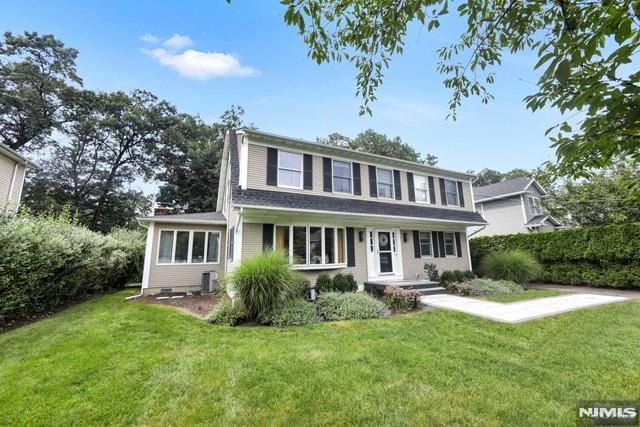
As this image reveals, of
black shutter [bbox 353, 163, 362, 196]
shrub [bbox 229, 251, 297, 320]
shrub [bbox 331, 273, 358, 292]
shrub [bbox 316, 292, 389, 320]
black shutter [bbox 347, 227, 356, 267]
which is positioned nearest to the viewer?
shrub [bbox 229, 251, 297, 320]

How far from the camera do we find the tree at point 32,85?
18.3 m

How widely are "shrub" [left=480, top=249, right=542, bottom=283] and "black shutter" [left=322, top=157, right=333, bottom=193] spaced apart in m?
8.53

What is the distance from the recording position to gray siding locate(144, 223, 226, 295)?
35.0 ft

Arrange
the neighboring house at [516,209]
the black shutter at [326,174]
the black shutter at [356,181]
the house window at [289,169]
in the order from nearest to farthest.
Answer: the house window at [289,169] → the black shutter at [326,174] → the black shutter at [356,181] → the neighboring house at [516,209]

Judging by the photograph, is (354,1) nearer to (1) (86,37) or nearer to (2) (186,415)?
(2) (186,415)

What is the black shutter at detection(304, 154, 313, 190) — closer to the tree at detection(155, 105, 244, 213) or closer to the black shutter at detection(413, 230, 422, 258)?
the black shutter at detection(413, 230, 422, 258)

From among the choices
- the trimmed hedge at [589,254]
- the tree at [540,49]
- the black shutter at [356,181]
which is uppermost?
the black shutter at [356,181]

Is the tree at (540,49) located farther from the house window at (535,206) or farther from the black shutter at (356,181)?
the house window at (535,206)

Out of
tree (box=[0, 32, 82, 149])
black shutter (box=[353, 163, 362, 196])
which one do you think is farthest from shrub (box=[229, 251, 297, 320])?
tree (box=[0, 32, 82, 149])

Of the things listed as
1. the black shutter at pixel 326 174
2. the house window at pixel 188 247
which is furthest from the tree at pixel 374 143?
the house window at pixel 188 247

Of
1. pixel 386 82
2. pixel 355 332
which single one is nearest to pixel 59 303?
pixel 355 332

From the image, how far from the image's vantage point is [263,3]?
3367mm

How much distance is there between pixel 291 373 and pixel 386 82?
4.44m

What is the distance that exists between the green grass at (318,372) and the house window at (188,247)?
4957 mm
